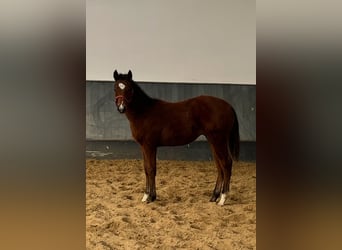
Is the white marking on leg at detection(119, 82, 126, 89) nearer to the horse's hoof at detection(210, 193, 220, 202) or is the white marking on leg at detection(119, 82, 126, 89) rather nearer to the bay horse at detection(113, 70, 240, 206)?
the bay horse at detection(113, 70, 240, 206)

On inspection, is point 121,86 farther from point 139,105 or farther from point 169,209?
point 169,209

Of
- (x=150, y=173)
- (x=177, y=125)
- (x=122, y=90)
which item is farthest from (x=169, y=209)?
(x=122, y=90)

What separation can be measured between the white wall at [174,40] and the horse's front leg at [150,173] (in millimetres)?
221

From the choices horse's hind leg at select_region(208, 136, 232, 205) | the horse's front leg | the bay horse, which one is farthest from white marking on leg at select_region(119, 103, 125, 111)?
horse's hind leg at select_region(208, 136, 232, 205)

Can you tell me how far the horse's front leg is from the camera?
981 millimetres

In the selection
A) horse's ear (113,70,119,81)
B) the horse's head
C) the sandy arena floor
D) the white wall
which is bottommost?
the sandy arena floor

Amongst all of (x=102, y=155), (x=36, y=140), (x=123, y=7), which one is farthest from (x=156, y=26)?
(x=36, y=140)

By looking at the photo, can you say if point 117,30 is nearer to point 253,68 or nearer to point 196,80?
point 196,80

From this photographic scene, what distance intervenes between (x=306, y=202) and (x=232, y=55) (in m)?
0.49

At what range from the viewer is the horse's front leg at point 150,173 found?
3.22 ft

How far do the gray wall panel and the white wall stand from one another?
0.07ft

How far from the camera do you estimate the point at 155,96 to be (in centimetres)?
100

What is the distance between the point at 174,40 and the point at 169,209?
49cm

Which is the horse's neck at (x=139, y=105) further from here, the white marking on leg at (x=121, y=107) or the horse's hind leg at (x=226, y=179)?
the horse's hind leg at (x=226, y=179)
